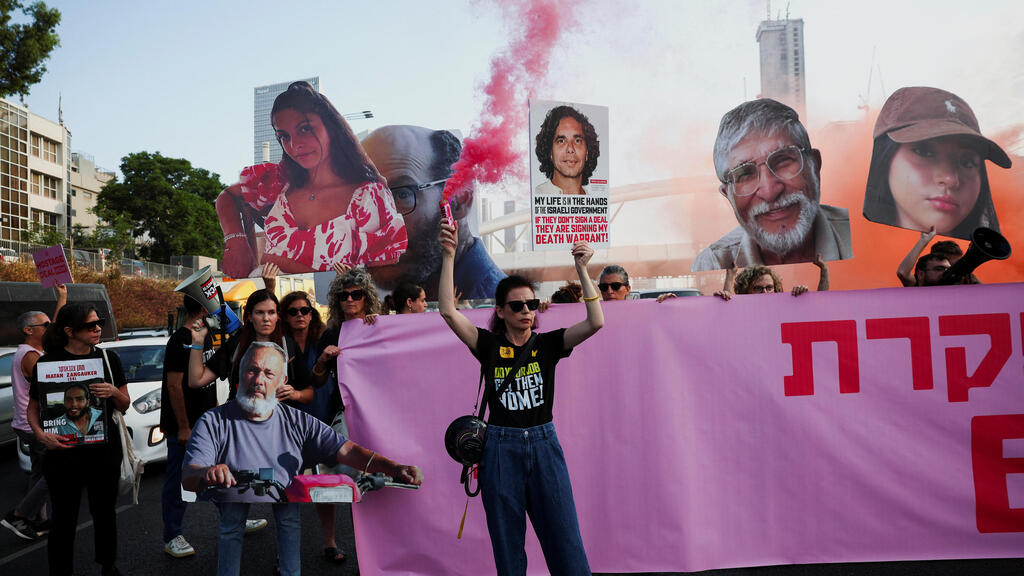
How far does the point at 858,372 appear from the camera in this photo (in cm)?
397

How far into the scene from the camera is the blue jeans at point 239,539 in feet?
10.6

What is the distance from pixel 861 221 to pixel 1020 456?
6.96 meters

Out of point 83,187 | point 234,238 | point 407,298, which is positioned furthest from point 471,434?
point 83,187

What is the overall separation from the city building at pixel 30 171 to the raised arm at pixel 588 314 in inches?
1838

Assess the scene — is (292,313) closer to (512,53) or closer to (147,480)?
(147,480)

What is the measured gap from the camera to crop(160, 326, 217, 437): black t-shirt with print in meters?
4.46

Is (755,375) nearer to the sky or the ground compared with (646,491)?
nearer to the sky

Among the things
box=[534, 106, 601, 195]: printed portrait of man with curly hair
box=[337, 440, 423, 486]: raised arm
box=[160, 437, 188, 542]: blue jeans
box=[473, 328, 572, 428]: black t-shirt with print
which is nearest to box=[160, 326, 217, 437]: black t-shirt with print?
box=[160, 437, 188, 542]: blue jeans

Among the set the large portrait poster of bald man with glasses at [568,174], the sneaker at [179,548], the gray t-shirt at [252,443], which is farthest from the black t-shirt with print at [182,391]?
the large portrait poster of bald man with glasses at [568,174]

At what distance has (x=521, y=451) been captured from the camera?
9.49ft

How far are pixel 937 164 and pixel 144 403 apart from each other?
9.39 meters

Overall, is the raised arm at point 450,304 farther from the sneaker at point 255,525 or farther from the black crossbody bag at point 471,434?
the sneaker at point 255,525

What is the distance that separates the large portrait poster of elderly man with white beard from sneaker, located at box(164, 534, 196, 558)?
6565mm

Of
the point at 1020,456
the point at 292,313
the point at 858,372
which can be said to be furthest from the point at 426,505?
the point at 1020,456
